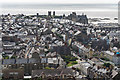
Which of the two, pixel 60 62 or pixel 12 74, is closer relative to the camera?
pixel 12 74

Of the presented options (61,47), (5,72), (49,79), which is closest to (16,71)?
(5,72)

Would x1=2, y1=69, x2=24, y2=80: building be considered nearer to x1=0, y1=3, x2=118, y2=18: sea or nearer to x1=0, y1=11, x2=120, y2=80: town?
x1=0, y1=11, x2=120, y2=80: town

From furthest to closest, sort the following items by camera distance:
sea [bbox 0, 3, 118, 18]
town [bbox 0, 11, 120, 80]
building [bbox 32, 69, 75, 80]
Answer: sea [bbox 0, 3, 118, 18] → town [bbox 0, 11, 120, 80] → building [bbox 32, 69, 75, 80]

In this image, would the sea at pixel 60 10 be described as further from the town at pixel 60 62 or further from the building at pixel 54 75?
the building at pixel 54 75

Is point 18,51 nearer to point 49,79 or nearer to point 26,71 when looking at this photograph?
point 26,71

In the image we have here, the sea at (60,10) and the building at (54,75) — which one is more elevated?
the sea at (60,10)

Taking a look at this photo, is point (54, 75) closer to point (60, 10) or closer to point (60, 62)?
point (60, 62)

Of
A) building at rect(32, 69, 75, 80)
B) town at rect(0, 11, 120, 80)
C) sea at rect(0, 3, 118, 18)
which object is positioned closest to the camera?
building at rect(32, 69, 75, 80)

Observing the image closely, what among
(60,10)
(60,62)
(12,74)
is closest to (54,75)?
(12,74)

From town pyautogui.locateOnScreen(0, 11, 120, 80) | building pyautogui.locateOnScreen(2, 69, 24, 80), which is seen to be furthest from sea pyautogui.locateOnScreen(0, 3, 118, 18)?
building pyautogui.locateOnScreen(2, 69, 24, 80)

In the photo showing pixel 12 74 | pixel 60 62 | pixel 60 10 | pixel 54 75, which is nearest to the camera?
pixel 54 75

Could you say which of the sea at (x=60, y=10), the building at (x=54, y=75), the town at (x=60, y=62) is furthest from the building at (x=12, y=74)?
the sea at (x=60, y=10)
